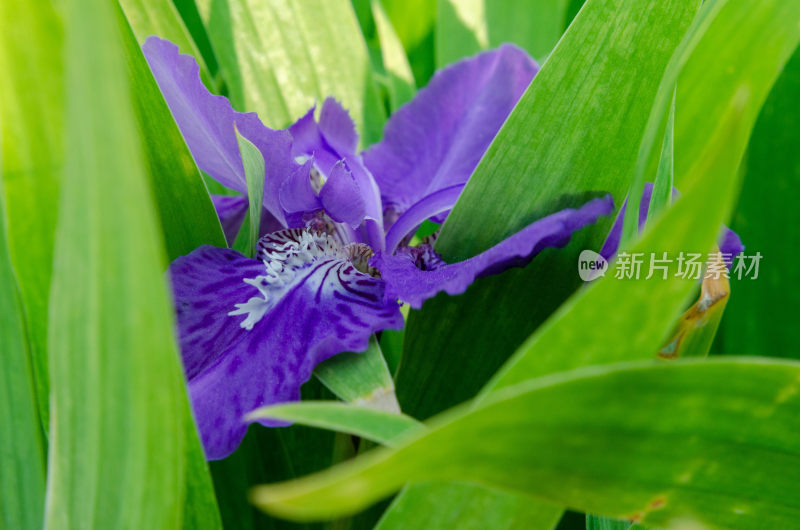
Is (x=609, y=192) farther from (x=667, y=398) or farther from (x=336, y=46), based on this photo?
(x=336, y=46)

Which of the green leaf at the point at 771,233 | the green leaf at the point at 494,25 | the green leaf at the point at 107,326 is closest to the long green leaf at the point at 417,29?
the green leaf at the point at 494,25

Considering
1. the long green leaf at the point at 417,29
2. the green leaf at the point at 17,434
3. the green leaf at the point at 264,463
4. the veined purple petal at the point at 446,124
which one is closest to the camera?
the green leaf at the point at 17,434

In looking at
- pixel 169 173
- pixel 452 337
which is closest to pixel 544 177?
pixel 452 337

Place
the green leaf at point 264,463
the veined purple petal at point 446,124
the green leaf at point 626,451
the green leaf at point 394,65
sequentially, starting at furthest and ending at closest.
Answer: the green leaf at point 394,65
the veined purple petal at point 446,124
the green leaf at point 264,463
the green leaf at point 626,451

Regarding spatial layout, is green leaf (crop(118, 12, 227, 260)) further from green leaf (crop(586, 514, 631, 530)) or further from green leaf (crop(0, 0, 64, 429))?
green leaf (crop(586, 514, 631, 530))

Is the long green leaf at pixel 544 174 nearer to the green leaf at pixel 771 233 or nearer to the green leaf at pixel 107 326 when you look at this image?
the green leaf at pixel 107 326

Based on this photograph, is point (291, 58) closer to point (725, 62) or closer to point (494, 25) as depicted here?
point (494, 25)

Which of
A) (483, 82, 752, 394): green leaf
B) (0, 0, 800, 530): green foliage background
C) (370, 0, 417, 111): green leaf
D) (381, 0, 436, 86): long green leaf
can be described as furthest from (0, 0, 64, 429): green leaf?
(381, 0, 436, 86): long green leaf
